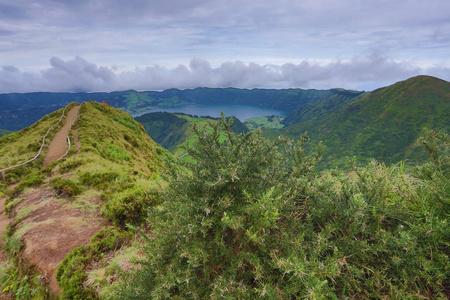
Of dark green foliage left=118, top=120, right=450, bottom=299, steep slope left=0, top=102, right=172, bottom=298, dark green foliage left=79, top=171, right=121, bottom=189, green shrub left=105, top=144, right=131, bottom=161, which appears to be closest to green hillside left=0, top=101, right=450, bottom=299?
dark green foliage left=118, top=120, right=450, bottom=299

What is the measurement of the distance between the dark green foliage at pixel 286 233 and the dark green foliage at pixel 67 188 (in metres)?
8.37

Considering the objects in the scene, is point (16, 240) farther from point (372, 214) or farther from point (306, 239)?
point (372, 214)

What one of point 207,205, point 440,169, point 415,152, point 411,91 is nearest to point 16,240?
point 207,205

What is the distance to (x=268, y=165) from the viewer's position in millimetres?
3684

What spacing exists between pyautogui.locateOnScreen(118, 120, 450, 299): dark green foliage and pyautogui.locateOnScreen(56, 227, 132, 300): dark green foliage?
2.50 m

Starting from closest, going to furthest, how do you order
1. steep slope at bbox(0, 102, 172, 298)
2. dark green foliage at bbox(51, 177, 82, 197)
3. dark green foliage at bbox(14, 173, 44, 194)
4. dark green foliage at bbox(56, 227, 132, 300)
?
1. dark green foliage at bbox(56, 227, 132, 300)
2. steep slope at bbox(0, 102, 172, 298)
3. dark green foliage at bbox(51, 177, 82, 197)
4. dark green foliage at bbox(14, 173, 44, 194)

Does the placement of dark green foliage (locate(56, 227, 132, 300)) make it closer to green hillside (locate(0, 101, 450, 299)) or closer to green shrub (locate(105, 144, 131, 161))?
green hillside (locate(0, 101, 450, 299))

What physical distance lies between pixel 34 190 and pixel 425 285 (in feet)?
50.6

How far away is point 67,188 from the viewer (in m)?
10.0

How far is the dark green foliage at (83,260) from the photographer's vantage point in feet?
16.0

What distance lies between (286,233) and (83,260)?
596 cm

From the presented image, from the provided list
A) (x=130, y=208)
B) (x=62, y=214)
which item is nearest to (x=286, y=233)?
(x=130, y=208)

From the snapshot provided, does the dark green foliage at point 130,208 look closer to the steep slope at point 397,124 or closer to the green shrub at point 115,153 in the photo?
the green shrub at point 115,153

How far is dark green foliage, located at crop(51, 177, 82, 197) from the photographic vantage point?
32.3 feet
